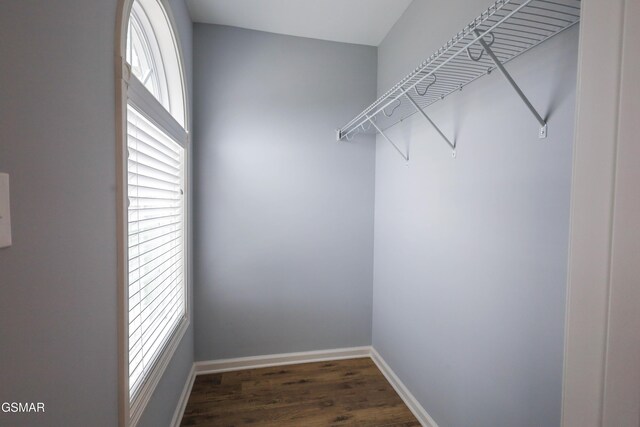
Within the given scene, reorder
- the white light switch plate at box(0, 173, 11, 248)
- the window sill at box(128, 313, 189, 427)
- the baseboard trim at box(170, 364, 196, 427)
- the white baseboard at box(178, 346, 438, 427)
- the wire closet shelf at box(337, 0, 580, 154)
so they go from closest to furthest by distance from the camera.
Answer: the white light switch plate at box(0, 173, 11, 248) → the wire closet shelf at box(337, 0, 580, 154) → the window sill at box(128, 313, 189, 427) → the baseboard trim at box(170, 364, 196, 427) → the white baseboard at box(178, 346, 438, 427)

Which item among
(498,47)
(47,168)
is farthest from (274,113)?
(47,168)

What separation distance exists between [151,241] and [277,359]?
147 cm

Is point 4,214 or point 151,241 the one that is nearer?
point 4,214

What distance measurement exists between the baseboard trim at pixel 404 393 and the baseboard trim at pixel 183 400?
1394 mm

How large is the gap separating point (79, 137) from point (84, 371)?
595 mm

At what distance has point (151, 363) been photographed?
1.22 m

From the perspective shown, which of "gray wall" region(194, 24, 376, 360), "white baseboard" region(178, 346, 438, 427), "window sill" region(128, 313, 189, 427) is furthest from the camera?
"gray wall" region(194, 24, 376, 360)

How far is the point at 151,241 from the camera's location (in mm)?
1325

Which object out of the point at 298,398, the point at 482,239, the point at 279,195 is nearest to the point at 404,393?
the point at 298,398

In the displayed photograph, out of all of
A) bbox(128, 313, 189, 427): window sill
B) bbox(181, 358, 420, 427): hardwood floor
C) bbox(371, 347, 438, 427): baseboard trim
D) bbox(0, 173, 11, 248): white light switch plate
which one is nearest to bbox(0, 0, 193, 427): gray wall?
bbox(0, 173, 11, 248): white light switch plate

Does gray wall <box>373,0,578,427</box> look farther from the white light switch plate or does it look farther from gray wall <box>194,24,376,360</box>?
the white light switch plate

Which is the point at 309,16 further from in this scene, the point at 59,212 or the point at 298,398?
the point at 298,398

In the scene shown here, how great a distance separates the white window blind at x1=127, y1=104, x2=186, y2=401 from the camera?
110cm

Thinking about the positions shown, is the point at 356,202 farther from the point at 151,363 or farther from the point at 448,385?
the point at 151,363
